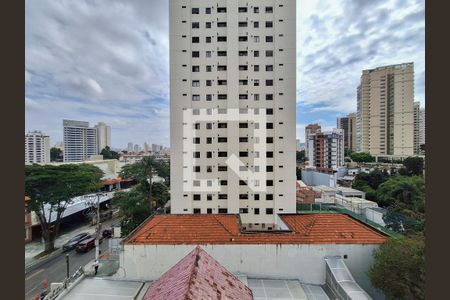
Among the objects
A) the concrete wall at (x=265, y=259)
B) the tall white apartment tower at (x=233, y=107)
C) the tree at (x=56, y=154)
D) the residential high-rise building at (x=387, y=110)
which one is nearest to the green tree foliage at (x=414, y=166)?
the residential high-rise building at (x=387, y=110)

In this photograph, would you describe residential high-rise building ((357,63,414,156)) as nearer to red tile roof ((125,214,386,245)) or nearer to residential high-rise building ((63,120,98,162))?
red tile roof ((125,214,386,245))

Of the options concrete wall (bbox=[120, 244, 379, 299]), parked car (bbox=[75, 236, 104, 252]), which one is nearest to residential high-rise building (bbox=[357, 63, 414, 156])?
concrete wall (bbox=[120, 244, 379, 299])

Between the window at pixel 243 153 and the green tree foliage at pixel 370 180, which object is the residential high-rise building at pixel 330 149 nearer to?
the green tree foliage at pixel 370 180

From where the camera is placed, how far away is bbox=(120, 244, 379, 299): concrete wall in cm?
1033

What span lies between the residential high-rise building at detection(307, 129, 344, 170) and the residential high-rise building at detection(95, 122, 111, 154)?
68585 millimetres

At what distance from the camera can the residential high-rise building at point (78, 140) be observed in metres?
63.5

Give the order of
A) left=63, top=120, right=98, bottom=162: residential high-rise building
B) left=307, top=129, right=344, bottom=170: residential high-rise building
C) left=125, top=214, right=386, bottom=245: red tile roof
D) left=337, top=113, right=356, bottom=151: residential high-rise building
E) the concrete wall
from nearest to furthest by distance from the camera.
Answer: the concrete wall → left=125, top=214, right=386, bottom=245: red tile roof → left=307, top=129, right=344, bottom=170: residential high-rise building → left=63, top=120, right=98, bottom=162: residential high-rise building → left=337, top=113, right=356, bottom=151: residential high-rise building

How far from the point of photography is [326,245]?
34.0ft

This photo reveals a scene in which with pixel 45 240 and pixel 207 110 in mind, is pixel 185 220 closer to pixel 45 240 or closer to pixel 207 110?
pixel 207 110

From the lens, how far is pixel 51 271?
652 inches

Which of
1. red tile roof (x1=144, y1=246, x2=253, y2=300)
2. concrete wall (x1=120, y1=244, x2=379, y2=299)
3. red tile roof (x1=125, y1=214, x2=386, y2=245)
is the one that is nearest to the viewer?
red tile roof (x1=144, y1=246, x2=253, y2=300)

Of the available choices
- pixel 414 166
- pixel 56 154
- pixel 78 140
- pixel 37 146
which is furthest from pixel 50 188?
pixel 56 154

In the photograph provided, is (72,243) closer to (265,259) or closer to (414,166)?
(265,259)

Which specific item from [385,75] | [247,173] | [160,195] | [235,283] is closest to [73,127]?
[160,195]
